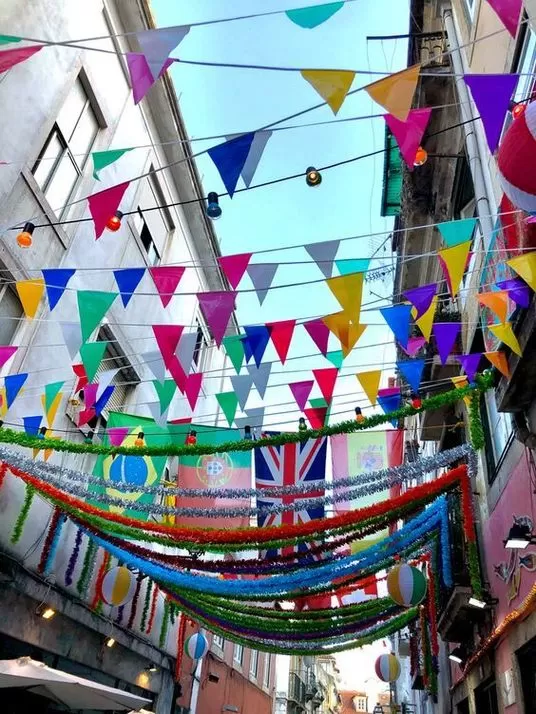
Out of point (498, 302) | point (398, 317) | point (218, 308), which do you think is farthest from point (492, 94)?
point (218, 308)

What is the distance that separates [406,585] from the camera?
7387mm

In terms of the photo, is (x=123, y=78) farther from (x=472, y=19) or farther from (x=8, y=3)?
(x=472, y=19)

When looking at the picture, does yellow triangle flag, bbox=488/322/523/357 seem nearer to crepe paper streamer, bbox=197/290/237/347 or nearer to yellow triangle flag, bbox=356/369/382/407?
yellow triangle flag, bbox=356/369/382/407

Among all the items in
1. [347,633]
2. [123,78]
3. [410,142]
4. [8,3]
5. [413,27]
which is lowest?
[347,633]

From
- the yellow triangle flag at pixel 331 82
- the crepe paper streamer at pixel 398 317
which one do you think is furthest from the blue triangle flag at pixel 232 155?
Answer: the crepe paper streamer at pixel 398 317

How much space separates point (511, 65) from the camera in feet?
20.4

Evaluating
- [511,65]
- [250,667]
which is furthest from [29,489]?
[250,667]

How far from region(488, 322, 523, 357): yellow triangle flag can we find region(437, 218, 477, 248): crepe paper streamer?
0.93 m

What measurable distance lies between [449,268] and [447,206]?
7639 millimetres

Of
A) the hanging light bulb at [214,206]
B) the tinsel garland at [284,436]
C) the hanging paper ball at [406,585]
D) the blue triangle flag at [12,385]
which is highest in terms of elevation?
the hanging light bulb at [214,206]

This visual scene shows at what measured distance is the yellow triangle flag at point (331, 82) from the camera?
11.0ft

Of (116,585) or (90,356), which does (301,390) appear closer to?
(90,356)

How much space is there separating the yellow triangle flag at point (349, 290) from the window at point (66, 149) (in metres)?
5.87

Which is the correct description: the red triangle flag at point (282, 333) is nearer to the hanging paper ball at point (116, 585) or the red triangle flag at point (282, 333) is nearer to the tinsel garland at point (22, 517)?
the tinsel garland at point (22, 517)
